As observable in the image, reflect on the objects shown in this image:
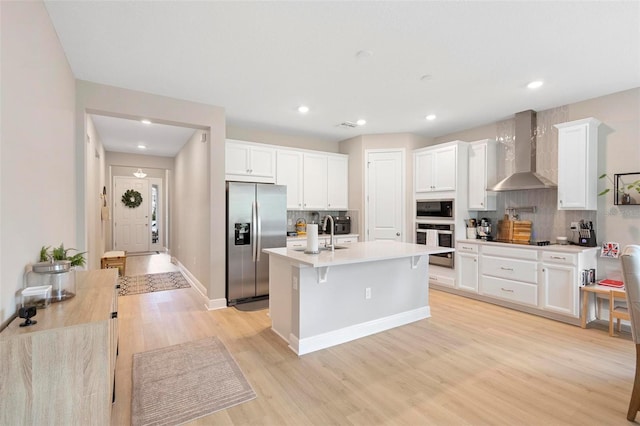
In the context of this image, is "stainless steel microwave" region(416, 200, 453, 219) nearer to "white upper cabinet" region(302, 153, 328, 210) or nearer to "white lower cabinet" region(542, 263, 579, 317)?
"white lower cabinet" region(542, 263, 579, 317)

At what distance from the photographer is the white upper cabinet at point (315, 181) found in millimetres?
5441

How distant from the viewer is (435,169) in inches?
198

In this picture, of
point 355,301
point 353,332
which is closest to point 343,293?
point 355,301

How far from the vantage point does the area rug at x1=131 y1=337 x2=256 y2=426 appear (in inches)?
79.0

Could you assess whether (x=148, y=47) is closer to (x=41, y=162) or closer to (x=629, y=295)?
(x=41, y=162)

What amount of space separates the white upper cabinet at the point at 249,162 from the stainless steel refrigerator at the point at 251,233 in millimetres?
366

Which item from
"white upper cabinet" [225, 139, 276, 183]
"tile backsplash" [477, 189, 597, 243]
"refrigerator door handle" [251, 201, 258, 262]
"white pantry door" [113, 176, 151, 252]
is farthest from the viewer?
"white pantry door" [113, 176, 151, 252]

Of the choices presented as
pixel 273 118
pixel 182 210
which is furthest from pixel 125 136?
pixel 273 118

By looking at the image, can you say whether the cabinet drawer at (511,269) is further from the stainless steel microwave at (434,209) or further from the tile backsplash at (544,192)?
the stainless steel microwave at (434,209)

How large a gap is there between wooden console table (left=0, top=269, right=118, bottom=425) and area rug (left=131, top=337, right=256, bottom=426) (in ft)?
2.43

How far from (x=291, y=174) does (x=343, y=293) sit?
270cm

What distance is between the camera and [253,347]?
9.71 feet

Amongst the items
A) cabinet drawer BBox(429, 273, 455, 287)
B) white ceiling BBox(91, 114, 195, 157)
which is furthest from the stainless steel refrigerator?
cabinet drawer BBox(429, 273, 455, 287)

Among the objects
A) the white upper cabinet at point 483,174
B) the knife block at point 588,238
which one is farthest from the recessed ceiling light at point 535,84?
the knife block at point 588,238
